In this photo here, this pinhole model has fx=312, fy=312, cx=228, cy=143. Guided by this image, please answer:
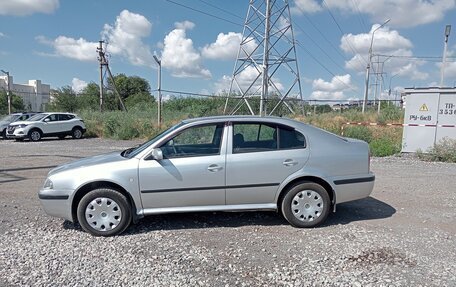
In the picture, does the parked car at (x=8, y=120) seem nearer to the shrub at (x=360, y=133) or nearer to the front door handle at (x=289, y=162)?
the shrub at (x=360, y=133)

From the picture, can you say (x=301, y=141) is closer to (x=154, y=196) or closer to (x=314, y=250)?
(x=314, y=250)

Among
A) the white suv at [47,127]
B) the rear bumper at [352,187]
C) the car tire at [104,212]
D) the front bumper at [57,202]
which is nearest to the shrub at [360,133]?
the rear bumper at [352,187]

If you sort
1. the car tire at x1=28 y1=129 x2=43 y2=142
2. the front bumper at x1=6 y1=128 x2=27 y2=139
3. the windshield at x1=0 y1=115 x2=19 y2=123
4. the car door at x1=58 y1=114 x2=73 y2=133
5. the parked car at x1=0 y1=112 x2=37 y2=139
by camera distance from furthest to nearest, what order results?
the windshield at x1=0 y1=115 x2=19 y2=123
the parked car at x1=0 y1=112 x2=37 y2=139
the car door at x1=58 y1=114 x2=73 y2=133
the car tire at x1=28 y1=129 x2=43 y2=142
the front bumper at x1=6 y1=128 x2=27 y2=139

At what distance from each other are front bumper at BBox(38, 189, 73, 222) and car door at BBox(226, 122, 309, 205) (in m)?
2.08

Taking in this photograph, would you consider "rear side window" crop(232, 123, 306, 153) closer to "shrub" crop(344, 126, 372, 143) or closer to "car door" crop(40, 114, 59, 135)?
"shrub" crop(344, 126, 372, 143)

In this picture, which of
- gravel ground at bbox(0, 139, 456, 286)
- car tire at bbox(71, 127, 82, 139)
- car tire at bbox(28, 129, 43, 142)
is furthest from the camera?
car tire at bbox(71, 127, 82, 139)

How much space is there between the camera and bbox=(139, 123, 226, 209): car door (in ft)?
13.3

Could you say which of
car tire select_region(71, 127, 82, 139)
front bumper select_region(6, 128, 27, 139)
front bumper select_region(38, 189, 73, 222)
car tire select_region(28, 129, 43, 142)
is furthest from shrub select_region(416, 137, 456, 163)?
front bumper select_region(6, 128, 27, 139)

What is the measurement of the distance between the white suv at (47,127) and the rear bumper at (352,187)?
1782 centimetres

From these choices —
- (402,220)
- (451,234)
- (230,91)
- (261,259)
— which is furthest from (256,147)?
(230,91)

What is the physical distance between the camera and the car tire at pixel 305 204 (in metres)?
4.34

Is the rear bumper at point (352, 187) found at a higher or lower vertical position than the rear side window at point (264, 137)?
lower

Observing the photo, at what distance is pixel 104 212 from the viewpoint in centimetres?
407

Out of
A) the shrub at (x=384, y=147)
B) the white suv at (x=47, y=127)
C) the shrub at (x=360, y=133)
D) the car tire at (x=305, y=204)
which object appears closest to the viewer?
the car tire at (x=305, y=204)
